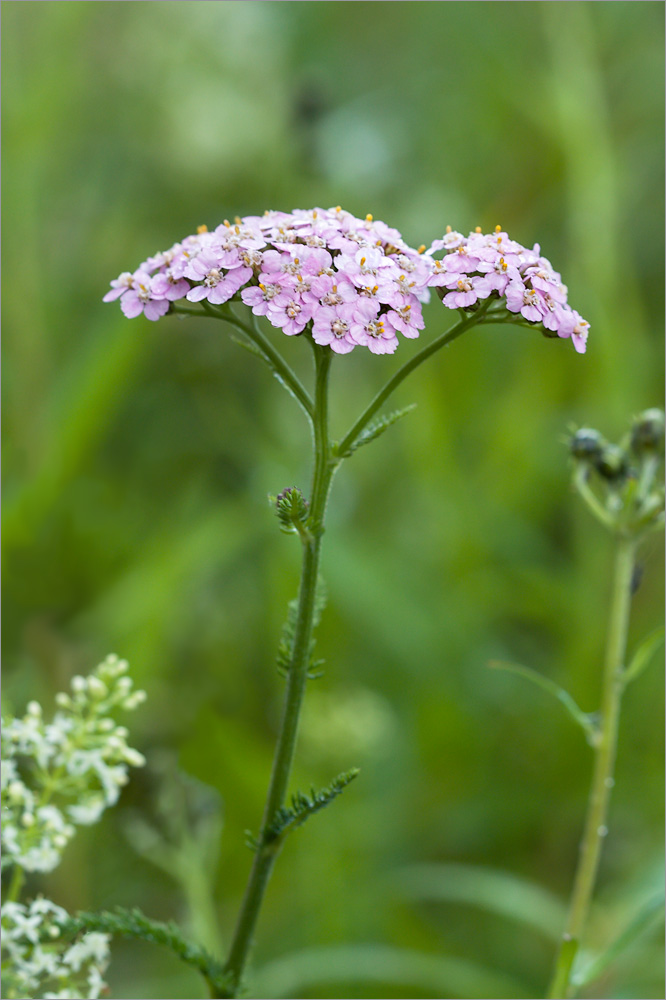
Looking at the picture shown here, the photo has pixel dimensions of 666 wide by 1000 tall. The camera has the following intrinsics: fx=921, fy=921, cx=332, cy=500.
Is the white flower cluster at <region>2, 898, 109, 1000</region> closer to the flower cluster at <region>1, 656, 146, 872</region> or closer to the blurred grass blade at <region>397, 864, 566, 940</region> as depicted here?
the flower cluster at <region>1, 656, 146, 872</region>

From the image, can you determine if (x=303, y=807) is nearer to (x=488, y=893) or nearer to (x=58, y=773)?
(x=58, y=773)

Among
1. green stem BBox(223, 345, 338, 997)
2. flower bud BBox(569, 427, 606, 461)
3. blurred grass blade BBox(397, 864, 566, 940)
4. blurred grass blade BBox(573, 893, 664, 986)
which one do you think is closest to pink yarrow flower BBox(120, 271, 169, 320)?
green stem BBox(223, 345, 338, 997)

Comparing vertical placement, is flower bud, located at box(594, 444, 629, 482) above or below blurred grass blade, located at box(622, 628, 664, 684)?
above

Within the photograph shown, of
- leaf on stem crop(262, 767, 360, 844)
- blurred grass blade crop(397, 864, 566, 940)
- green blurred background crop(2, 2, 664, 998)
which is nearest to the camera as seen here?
leaf on stem crop(262, 767, 360, 844)

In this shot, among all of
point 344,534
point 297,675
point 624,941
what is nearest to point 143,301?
point 297,675

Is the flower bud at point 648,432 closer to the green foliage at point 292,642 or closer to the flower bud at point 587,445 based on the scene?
the flower bud at point 587,445

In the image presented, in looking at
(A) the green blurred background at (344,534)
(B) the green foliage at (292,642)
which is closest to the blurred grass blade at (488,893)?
(A) the green blurred background at (344,534)
